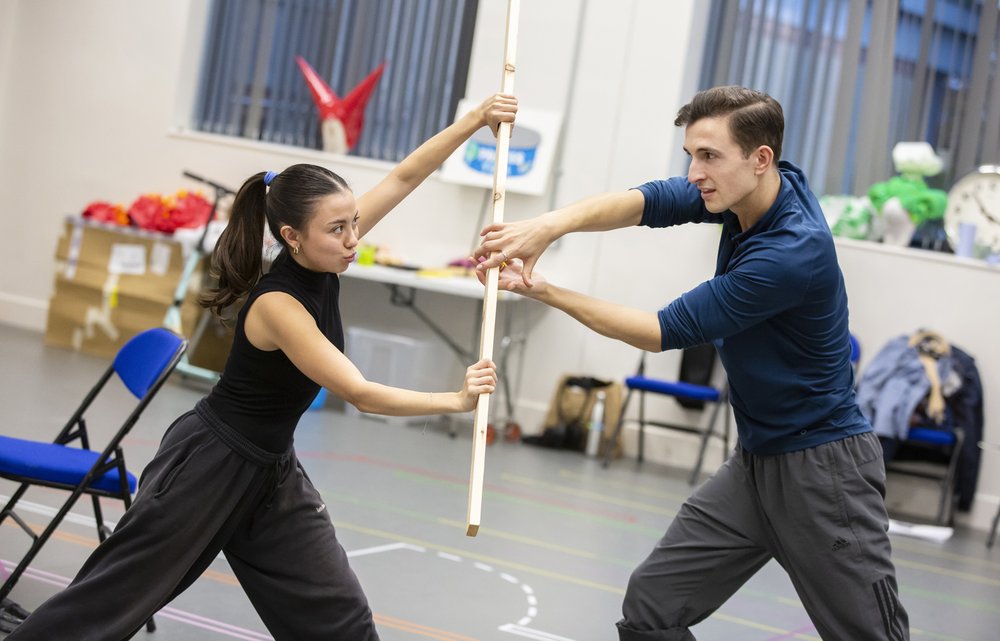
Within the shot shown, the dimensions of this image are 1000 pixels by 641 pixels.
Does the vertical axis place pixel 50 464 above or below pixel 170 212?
below

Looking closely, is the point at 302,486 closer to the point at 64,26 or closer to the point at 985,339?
the point at 985,339

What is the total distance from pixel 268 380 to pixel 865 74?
663cm

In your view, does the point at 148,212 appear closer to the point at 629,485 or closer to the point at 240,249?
the point at 629,485

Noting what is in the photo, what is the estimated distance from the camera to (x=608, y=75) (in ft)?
25.8

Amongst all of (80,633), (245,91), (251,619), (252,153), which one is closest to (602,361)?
(252,153)

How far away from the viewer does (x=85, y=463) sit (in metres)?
3.06

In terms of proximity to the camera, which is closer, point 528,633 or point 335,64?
point 528,633

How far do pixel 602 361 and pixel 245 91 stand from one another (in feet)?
12.1

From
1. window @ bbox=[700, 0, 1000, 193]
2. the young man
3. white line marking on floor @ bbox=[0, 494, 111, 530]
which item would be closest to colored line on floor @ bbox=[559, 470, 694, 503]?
window @ bbox=[700, 0, 1000, 193]

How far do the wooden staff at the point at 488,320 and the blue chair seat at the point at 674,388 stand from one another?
4.62 meters

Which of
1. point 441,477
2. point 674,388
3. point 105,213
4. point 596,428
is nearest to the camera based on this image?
point 441,477

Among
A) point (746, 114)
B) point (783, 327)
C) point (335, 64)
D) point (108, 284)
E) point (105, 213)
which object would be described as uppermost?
point (335, 64)

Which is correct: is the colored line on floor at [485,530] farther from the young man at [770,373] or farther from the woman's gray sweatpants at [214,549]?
the woman's gray sweatpants at [214,549]

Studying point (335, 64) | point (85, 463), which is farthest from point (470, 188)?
point (85, 463)
